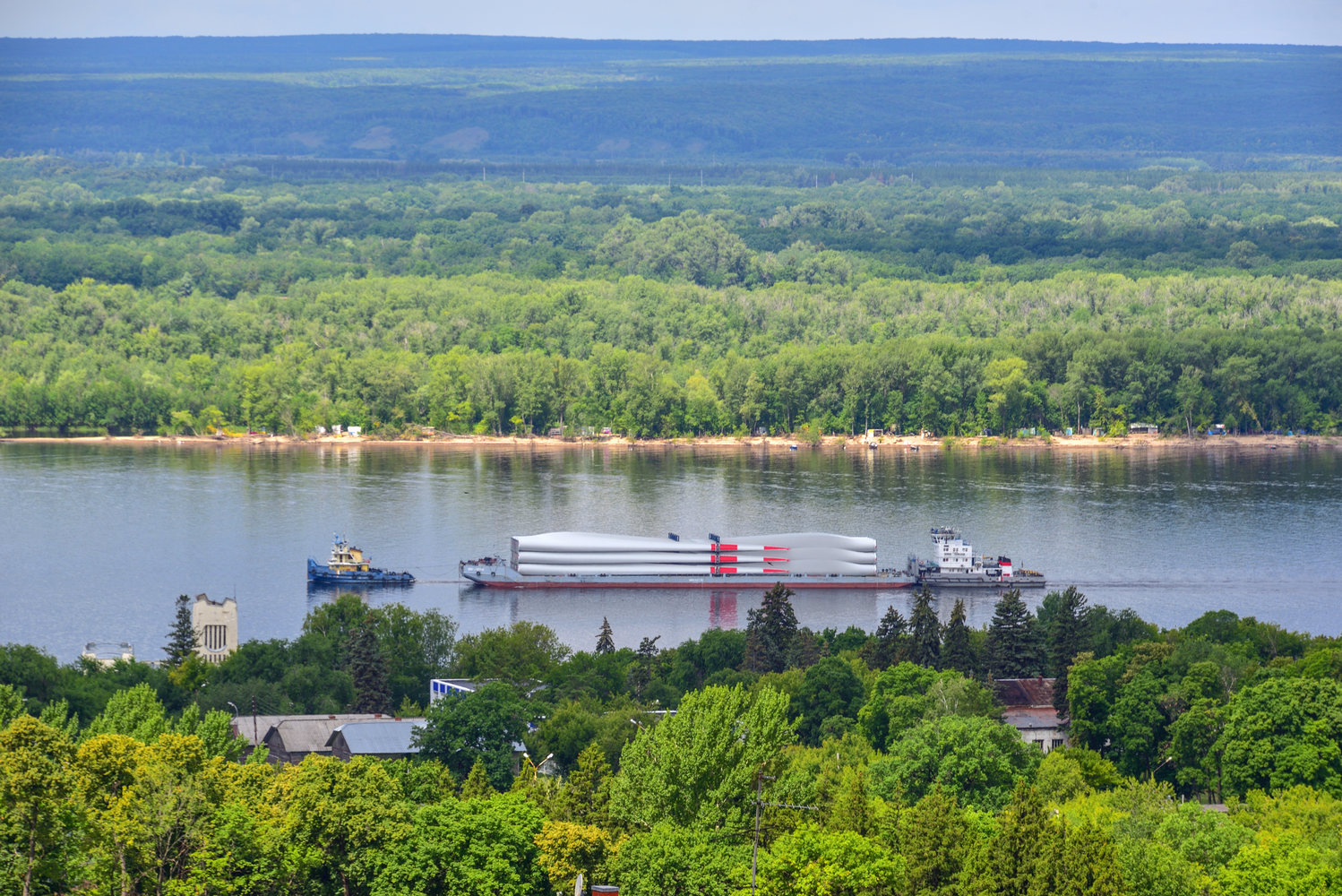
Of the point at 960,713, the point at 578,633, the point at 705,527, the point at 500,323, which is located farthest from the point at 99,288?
the point at 960,713

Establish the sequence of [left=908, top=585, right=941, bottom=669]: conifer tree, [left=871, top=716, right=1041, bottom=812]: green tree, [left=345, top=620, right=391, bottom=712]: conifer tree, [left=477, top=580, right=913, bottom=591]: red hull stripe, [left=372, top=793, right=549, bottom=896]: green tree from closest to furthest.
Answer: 1. [left=372, top=793, right=549, bottom=896]: green tree
2. [left=871, top=716, right=1041, bottom=812]: green tree
3. [left=345, top=620, right=391, bottom=712]: conifer tree
4. [left=908, top=585, right=941, bottom=669]: conifer tree
5. [left=477, top=580, right=913, bottom=591]: red hull stripe

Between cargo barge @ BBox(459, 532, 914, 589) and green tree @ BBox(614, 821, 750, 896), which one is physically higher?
cargo barge @ BBox(459, 532, 914, 589)

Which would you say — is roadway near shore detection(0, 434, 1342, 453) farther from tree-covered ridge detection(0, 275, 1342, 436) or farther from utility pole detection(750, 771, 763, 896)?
utility pole detection(750, 771, 763, 896)

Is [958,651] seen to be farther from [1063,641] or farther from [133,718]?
[133,718]

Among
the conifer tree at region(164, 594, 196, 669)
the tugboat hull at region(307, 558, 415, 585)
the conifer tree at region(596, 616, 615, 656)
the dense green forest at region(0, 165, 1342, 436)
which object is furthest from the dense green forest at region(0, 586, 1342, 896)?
the dense green forest at region(0, 165, 1342, 436)

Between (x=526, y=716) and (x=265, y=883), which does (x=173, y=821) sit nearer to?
(x=265, y=883)

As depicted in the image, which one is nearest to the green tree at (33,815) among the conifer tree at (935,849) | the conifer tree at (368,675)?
the conifer tree at (935,849)
